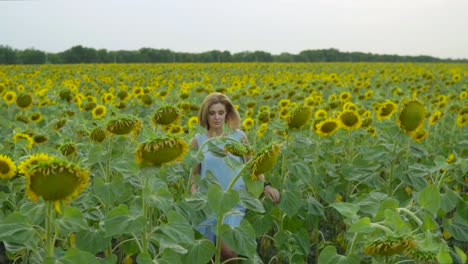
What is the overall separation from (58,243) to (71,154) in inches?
30.1

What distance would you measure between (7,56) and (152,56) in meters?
10.2

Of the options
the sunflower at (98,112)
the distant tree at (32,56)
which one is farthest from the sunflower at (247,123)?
the distant tree at (32,56)

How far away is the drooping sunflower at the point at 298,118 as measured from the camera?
3027mm

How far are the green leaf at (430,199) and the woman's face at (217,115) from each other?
2138 mm

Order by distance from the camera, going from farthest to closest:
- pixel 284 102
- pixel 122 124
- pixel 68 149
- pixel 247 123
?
pixel 284 102
pixel 247 123
pixel 68 149
pixel 122 124

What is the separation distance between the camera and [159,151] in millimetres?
1851

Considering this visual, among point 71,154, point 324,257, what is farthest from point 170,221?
point 71,154

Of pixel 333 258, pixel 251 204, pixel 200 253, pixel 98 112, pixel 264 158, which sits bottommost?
pixel 200 253

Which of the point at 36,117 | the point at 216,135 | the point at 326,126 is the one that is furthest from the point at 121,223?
the point at 36,117

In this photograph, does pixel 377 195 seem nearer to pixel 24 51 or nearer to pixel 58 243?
pixel 58 243

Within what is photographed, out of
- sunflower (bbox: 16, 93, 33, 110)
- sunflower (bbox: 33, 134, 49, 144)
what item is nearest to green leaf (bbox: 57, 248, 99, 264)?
sunflower (bbox: 33, 134, 49, 144)

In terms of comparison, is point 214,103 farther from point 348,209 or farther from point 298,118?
point 348,209

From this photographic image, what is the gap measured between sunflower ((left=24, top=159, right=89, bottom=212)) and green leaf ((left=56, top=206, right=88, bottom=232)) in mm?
182

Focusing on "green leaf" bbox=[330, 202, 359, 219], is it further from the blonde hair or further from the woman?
the blonde hair
